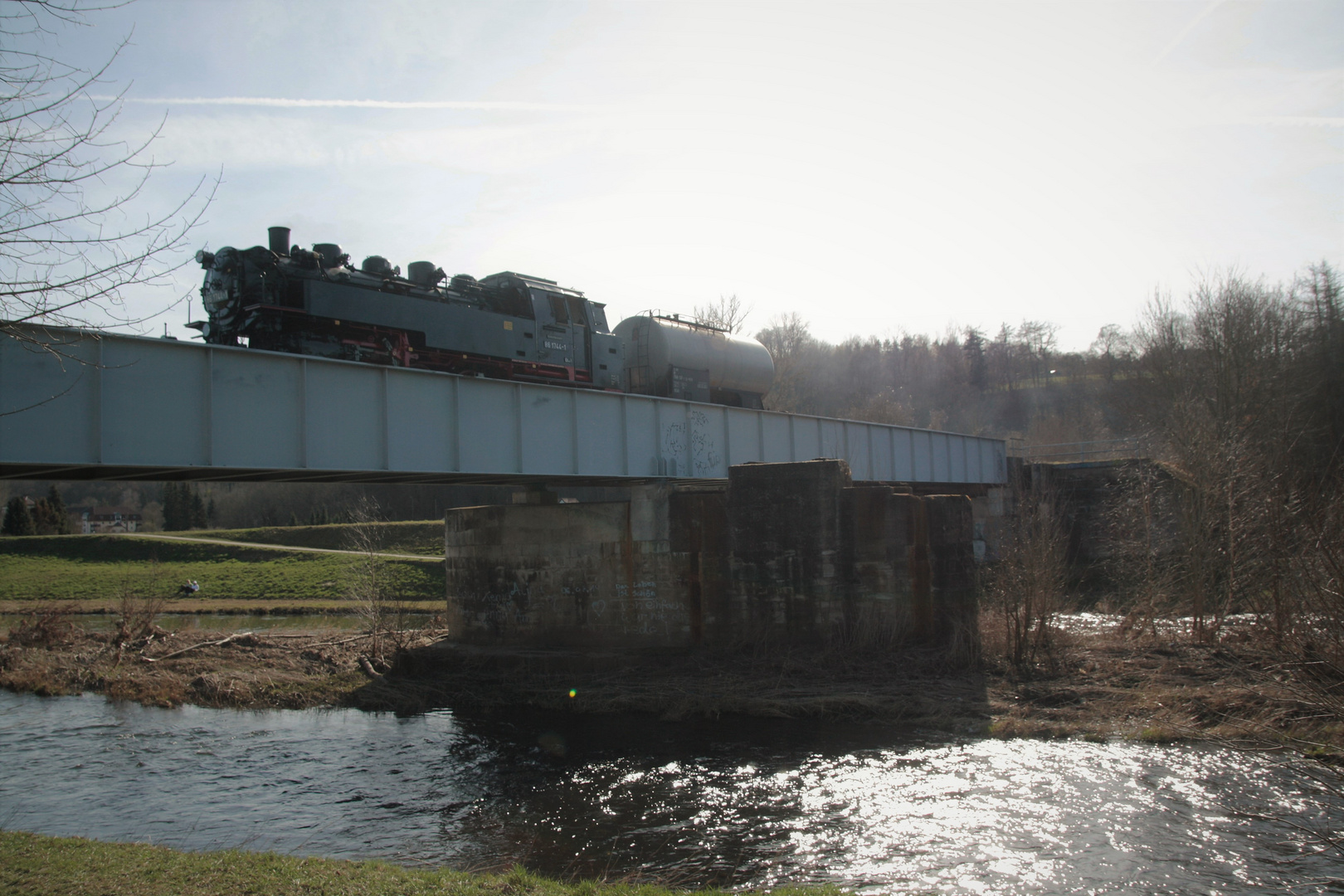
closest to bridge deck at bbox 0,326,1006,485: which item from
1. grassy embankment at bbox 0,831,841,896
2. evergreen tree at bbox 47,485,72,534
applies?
grassy embankment at bbox 0,831,841,896

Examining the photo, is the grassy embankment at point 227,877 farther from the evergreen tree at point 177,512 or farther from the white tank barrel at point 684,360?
the evergreen tree at point 177,512

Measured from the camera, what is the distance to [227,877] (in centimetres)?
738

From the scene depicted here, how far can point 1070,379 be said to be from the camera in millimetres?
97938

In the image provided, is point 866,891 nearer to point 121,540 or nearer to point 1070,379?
point 121,540

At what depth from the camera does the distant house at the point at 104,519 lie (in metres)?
84.1

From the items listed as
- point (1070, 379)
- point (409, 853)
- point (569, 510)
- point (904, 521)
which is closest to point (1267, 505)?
point (904, 521)

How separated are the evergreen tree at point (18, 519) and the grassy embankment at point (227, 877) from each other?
67673mm

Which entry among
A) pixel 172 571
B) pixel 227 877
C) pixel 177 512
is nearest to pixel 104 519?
pixel 177 512

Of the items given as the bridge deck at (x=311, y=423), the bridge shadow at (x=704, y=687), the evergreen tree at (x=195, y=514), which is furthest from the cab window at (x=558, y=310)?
the evergreen tree at (x=195, y=514)

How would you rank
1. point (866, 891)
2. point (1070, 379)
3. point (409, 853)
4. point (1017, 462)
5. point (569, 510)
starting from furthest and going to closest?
point (1070, 379) → point (1017, 462) → point (569, 510) → point (409, 853) → point (866, 891)

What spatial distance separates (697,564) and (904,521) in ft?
16.3

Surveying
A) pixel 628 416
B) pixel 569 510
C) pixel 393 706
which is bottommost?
pixel 393 706

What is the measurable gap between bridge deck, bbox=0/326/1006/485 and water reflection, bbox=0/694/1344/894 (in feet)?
15.8

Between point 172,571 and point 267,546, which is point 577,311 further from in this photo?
point 267,546
